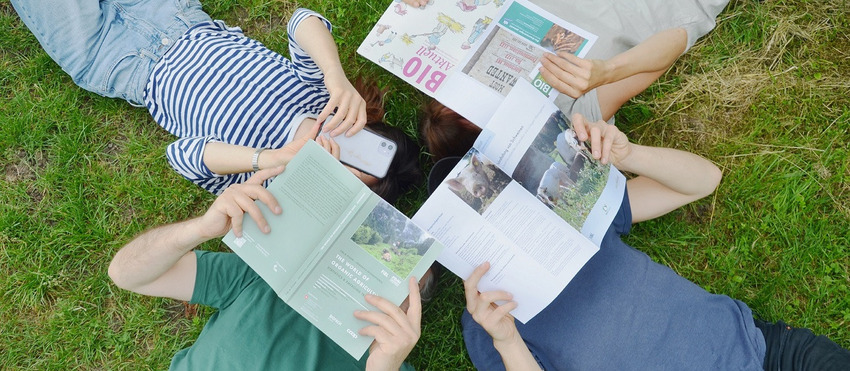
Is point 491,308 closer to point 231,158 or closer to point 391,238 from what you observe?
point 391,238

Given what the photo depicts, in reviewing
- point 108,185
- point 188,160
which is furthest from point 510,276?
point 108,185

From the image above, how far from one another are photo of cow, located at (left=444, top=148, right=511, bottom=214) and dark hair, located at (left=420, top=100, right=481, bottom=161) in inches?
10.1

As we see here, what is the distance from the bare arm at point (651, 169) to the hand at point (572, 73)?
0.60 feet

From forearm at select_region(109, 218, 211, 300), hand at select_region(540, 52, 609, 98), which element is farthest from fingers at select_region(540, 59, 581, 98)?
forearm at select_region(109, 218, 211, 300)

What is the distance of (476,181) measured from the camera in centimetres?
176

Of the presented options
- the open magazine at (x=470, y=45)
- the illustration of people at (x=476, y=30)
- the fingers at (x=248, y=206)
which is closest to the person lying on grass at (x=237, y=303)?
the fingers at (x=248, y=206)

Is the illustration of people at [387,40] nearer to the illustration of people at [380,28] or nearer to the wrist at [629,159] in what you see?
the illustration of people at [380,28]

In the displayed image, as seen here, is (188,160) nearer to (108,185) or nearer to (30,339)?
(108,185)

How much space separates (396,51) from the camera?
7.52 feet

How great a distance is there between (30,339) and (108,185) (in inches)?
30.1

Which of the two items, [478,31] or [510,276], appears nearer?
[510,276]

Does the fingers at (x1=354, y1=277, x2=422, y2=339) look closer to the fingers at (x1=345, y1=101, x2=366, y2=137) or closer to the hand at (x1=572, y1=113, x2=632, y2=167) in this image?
the fingers at (x1=345, y1=101, x2=366, y2=137)

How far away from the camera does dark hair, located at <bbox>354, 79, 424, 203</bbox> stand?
2033mm

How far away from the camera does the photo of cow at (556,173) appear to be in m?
1.82
